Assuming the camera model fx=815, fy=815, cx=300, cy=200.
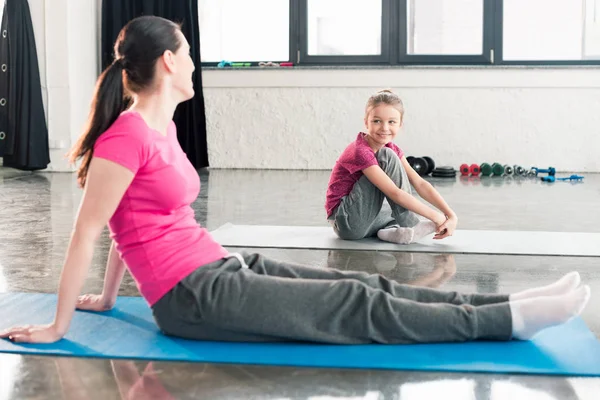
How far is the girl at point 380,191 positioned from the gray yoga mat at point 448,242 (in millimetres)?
64

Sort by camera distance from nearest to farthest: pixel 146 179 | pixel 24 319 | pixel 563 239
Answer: pixel 146 179, pixel 24 319, pixel 563 239

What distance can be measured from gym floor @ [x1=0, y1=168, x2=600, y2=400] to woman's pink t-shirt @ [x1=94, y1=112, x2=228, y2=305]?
20 cm

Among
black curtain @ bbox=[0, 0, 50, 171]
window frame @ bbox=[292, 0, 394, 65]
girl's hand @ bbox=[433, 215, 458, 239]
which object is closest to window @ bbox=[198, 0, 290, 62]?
window frame @ bbox=[292, 0, 394, 65]

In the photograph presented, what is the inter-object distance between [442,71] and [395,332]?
17.7ft

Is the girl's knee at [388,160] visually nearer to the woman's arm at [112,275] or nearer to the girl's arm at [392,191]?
the girl's arm at [392,191]

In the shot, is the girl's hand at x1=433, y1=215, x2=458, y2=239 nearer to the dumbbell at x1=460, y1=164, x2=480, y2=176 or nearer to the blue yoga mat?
Answer: the blue yoga mat

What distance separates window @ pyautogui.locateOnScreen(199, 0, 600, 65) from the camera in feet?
22.3

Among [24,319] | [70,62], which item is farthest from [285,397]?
[70,62]

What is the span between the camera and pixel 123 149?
1.69 meters

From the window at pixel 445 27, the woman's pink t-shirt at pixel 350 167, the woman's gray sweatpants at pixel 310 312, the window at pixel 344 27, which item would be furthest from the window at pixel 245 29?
the woman's gray sweatpants at pixel 310 312

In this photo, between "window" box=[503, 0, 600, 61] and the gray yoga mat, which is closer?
the gray yoga mat

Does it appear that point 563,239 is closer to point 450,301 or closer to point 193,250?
point 450,301

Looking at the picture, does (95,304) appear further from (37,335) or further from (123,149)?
(123,149)

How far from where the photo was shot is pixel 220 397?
1501 millimetres
